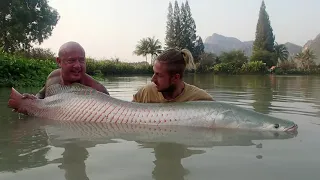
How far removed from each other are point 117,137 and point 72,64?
164cm

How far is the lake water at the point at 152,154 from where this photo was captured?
2.27 metres

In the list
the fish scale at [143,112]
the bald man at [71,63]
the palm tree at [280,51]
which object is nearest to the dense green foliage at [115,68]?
the bald man at [71,63]

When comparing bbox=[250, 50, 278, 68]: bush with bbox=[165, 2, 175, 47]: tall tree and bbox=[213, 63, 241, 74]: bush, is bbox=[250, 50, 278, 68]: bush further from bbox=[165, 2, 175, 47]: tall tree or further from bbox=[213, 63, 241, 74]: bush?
bbox=[165, 2, 175, 47]: tall tree

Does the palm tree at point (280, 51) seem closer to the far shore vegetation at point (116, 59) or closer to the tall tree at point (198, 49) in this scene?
the far shore vegetation at point (116, 59)

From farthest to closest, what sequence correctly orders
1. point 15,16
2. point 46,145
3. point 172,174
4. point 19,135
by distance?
point 15,16 → point 19,135 → point 46,145 → point 172,174

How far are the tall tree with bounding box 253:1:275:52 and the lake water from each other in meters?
70.1

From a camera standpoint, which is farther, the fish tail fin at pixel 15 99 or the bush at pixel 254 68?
the bush at pixel 254 68

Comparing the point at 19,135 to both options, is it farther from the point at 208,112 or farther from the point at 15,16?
the point at 15,16

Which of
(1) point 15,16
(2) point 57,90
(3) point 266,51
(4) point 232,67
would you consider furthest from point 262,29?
(2) point 57,90

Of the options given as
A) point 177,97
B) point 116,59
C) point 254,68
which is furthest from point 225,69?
point 177,97

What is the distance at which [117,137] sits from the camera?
350 centimetres

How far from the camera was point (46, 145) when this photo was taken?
3092 millimetres

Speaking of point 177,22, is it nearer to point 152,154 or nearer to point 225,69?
point 225,69

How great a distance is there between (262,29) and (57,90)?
70654mm
